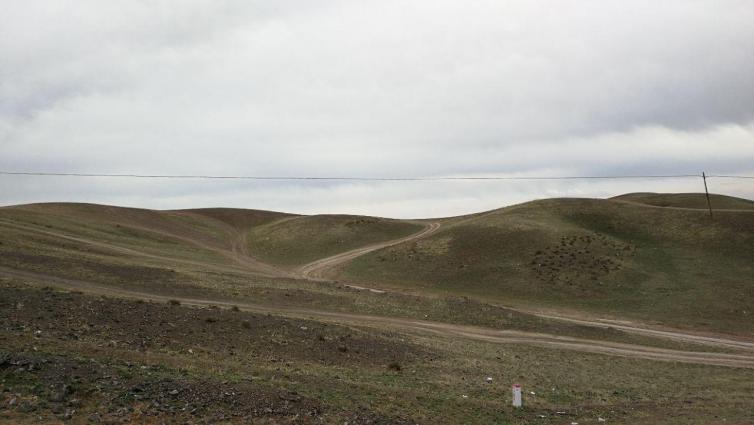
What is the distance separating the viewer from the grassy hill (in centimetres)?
7246

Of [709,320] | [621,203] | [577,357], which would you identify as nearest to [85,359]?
[577,357]

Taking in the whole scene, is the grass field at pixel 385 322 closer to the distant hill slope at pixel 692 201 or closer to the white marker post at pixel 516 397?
the white marker post at pixel 516 397

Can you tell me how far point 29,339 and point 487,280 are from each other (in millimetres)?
43461

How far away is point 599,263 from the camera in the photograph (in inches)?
2151

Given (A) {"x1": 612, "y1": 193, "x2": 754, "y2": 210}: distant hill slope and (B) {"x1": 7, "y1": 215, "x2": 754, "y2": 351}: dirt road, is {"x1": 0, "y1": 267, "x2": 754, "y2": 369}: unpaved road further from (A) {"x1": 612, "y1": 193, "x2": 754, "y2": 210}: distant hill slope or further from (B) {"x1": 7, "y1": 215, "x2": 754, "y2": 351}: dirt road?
(A) {"x1": 612, "y1": 193, "x2": 754, "y2": 210}: distant hill slope

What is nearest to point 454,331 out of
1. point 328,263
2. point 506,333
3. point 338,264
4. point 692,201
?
point 506,333

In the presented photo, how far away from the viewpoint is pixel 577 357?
2783 cm

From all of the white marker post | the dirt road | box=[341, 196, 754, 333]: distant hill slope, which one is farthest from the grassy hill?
the white marker post

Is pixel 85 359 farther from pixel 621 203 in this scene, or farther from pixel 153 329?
pixel 621 203

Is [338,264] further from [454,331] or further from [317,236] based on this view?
[454,331]

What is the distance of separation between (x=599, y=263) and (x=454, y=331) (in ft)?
92.5

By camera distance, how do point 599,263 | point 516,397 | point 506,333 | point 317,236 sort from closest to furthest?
point 516,397 < point 506,333 < point 599,263 < point 317,236

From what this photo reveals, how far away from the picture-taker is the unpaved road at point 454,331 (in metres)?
29.6

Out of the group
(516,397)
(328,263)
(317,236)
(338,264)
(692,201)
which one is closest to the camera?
Result: (516,397)
